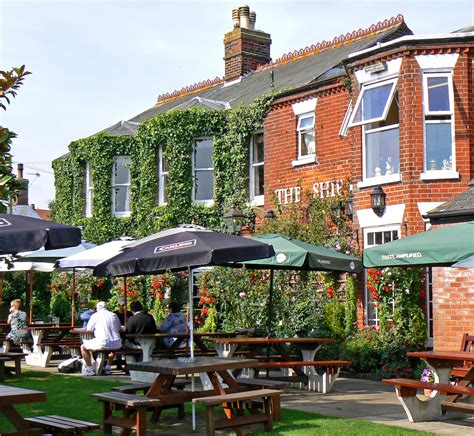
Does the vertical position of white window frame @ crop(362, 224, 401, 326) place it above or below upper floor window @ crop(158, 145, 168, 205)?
below

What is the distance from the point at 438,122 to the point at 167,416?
337 inches

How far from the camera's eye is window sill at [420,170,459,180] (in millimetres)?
15929

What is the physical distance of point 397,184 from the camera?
16406 mm

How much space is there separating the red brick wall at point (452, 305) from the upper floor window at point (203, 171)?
32.8ft

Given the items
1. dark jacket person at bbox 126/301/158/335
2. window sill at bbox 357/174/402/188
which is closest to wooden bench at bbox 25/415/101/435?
dark jacket person at bbox 126/301/158/335

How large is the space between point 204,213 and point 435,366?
12398 millimetres

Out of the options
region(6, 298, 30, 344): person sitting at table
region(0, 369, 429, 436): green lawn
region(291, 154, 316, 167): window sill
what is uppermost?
region(291, 154, 316, 167): window sill

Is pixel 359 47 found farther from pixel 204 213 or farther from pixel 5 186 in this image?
pixel 5 186

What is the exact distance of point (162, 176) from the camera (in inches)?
941

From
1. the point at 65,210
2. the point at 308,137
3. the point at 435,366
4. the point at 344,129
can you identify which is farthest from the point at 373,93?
the point at 65,210

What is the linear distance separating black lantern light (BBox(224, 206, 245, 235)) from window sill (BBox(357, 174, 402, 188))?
4299 millimetres

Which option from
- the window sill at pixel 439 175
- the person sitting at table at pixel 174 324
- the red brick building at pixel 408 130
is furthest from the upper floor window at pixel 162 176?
the window sill at pixel 439 175

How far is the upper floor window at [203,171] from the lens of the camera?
2305 cm

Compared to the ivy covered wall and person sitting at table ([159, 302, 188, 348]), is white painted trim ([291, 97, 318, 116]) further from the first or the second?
person sitting at table ([159, 302, 188, 348])
